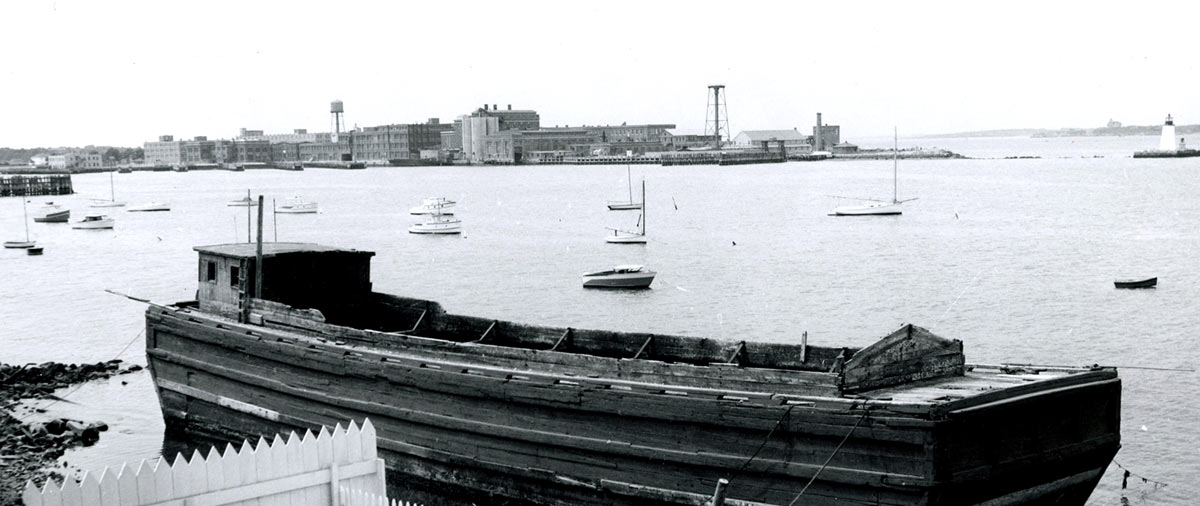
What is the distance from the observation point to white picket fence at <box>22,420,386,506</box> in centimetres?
828

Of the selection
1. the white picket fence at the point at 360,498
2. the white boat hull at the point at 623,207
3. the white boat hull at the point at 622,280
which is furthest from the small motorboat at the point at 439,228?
the white picket fence at the point at 360,498

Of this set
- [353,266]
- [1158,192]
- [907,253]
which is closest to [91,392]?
[353,266]

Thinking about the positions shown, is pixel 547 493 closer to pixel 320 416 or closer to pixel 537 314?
pixel 320 416

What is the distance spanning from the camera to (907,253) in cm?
6862

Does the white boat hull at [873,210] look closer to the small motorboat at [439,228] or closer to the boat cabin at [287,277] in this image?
the small motorboat at [439,228]

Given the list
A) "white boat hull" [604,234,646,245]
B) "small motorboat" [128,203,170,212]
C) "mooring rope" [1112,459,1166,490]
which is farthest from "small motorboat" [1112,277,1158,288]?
"small motorboat" [128,203,170,212]

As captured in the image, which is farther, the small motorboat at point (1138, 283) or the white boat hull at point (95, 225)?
the white boat hull at point (95, 225)

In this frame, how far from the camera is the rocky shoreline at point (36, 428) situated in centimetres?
2278

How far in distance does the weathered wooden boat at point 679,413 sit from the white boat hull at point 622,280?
28.5m

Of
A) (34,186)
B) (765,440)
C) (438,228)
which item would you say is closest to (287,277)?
(765,440)

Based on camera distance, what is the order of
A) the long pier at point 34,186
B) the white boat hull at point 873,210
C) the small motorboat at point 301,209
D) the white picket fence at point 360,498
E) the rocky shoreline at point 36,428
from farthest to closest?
1. the long pier at point 34,186
2. the small motorboat at point 301,209
3. the white boat hull at point 873,210
4. the rocky shoreline at point 36,428
5. the white picket fence at point 360,498

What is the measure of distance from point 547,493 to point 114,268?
57.5m

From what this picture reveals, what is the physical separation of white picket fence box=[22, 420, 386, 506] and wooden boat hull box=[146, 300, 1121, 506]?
7.16m

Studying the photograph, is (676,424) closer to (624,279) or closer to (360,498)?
(360,498)
